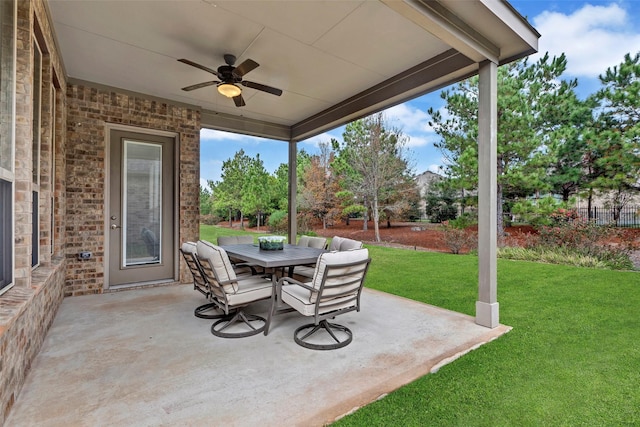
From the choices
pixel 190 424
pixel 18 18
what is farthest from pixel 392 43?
pixel 190 424

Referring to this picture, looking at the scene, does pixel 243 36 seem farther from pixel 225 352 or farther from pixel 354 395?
pixel 354 395

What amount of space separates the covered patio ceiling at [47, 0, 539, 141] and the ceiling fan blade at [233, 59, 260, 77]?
0.27 m

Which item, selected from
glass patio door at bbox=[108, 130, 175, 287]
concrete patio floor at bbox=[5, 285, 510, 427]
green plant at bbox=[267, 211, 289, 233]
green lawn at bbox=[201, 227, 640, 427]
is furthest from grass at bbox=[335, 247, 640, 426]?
green plant at bbox=[267, 211, 289, 233]

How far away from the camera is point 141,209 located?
512 cm

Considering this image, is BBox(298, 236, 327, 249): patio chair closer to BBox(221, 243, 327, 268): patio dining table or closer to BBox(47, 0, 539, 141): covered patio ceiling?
BBox(221, 243, 327, 268): patio dining table

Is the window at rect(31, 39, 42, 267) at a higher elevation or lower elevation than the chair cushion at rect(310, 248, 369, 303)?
higher

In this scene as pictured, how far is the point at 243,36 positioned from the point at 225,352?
3.17 meters

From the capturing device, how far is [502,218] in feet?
31.4

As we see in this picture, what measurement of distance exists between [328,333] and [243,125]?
4611 millimetres

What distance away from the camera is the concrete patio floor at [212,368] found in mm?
1895

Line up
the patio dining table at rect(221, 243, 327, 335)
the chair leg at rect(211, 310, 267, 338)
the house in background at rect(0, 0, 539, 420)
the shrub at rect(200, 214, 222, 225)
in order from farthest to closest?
the shrub at rect(200, 214, 222, 225)
the patio dining table at rect(221, 243, 327, 335)
the chair leg at rect(211, 310, 267, 338)
the house in background at rect(0, 0, 539, 420)

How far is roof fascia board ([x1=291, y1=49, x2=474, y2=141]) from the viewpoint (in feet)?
12.0

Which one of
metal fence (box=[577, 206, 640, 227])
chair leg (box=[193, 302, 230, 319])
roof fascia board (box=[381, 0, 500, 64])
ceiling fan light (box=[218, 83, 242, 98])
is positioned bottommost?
chair leg (box=[193, 302, 230, 319])

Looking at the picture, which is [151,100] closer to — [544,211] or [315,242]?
[315,242]
